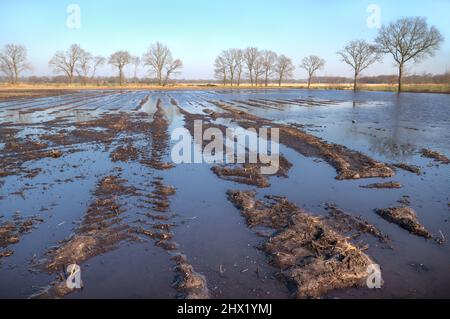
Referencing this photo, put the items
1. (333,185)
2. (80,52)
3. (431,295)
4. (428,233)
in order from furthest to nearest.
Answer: (80,52) < (333,185) < (428,233) < (431,295)

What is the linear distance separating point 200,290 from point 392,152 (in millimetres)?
10263

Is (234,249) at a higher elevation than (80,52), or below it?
below

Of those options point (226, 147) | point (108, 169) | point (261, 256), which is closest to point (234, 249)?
point (261, 256)

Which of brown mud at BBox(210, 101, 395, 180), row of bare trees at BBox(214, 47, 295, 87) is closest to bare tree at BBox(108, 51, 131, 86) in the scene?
row of bare trees at BBox(214, 47, 295, 87)

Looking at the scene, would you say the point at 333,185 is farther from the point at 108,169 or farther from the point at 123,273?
the point at 108,169

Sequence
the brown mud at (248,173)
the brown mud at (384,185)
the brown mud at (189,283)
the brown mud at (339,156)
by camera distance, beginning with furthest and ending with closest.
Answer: the brown mud at (339,156)
the brown mud at (248,173)
the brown mud at (384,185)
the brown mud at (189,283)

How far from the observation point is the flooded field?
4633 mm

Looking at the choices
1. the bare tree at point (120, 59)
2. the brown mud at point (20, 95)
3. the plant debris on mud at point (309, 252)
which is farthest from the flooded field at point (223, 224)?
the bare tree at point (120, 59)

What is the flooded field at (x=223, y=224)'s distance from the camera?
15.2ft

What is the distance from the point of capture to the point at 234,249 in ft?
18.1

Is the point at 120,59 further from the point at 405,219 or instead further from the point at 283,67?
the point at 405,219

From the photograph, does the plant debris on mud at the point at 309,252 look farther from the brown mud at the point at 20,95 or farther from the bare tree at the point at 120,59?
the bare tree at the point at 120,59

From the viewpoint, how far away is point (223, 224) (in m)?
6.47

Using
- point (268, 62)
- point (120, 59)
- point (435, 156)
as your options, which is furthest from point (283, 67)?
point (435, 156)
